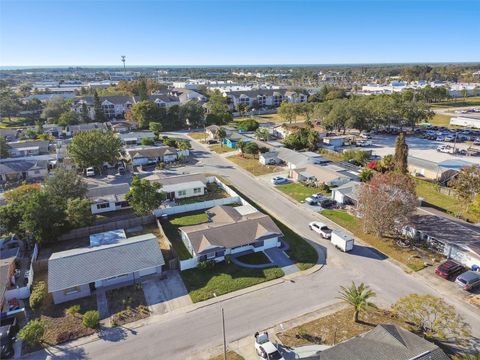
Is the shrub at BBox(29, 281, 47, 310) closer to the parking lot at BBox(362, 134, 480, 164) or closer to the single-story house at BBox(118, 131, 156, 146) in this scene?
the single-story house at BBox(118, 131, 156, 146)

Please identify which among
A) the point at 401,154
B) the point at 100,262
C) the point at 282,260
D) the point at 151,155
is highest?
the point at 401,154

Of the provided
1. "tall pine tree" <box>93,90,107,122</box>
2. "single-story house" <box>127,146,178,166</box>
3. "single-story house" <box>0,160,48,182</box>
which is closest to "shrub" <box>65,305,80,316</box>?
"single-story house" <box>0,160,48,182</box>

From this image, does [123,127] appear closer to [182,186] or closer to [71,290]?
[182,186]

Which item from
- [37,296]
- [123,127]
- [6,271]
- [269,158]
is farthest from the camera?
[123,127]

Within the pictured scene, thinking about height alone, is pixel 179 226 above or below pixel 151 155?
below

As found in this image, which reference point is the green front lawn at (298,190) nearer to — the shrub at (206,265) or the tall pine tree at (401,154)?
the tall pine tree at (401,154)

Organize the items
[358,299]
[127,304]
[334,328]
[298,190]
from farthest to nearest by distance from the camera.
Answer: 1. [298,190]
2. [127,304]
3. [334,328]
4. [358,299]

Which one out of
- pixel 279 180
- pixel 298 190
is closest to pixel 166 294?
pixel 298 190

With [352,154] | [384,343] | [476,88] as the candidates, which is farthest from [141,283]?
[476,88]
